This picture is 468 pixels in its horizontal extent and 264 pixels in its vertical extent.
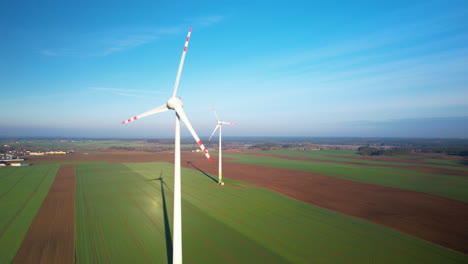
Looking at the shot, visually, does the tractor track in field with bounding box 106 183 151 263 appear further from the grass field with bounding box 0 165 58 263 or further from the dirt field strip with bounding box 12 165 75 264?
the grass field with bounding box 0 165 58 263

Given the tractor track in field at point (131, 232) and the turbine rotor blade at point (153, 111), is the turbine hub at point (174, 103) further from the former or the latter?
the tractor track in field at point (131, 232)

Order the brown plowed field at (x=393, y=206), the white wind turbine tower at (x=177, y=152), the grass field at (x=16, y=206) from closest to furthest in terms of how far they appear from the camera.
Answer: the white wind turbine tower at (x=177, y=152) → the grass field at (x=16, y=206) → the brown plowed field at (x=393, y=206)

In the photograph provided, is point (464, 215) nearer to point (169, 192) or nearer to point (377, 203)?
point (377, 203)

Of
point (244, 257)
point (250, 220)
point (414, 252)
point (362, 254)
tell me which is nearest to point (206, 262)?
point (244, 257)

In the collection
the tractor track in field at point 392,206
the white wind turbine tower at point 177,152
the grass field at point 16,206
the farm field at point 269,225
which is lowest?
the tractor track in field at point 392,206

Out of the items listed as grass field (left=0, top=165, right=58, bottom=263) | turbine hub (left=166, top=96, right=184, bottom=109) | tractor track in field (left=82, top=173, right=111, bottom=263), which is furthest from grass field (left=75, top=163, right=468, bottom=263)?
turbine hub (left=166, top=96, right=184, bottom=109)

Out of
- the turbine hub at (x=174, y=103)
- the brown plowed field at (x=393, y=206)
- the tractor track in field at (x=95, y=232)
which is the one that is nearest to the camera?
the turbine hub at (x=174, y=103)

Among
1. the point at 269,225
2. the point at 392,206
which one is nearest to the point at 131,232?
the point at 269,225

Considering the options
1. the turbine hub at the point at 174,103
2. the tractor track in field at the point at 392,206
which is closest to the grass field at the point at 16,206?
the turbine hub at the point at 174,103
